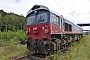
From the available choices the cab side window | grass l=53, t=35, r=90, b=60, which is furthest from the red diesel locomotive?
grass l=53, t=35, r=90, b=60

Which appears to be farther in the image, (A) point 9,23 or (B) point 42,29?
(A) point 9,23

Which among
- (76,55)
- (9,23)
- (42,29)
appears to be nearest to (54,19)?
(42,29)

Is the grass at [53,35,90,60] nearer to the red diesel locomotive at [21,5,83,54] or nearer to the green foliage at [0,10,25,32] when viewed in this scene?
the red diesel locomotive at [21,5,83,54]

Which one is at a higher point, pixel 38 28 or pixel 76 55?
pixel 38 28

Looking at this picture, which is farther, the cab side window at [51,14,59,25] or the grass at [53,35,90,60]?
the cab side window at [51,14,59,25]

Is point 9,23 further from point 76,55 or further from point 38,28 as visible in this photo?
point 76,55

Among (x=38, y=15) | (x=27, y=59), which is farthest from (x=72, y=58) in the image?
(x=38, y=15)

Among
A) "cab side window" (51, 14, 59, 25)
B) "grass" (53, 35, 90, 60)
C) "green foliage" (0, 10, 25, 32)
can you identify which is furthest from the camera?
"green foliage" (0, 10, 25, 32)

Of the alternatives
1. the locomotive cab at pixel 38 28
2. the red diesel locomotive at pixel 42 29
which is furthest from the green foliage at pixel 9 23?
the red diesel locomotive at pixel 42 29

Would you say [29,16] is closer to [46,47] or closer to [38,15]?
[38,15]

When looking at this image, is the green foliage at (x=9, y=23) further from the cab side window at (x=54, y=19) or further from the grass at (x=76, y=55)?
the grass at (x=76, y=55)

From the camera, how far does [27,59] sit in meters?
8.34

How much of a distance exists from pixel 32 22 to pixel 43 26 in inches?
48.7

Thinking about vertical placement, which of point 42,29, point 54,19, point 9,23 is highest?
point 9,23
